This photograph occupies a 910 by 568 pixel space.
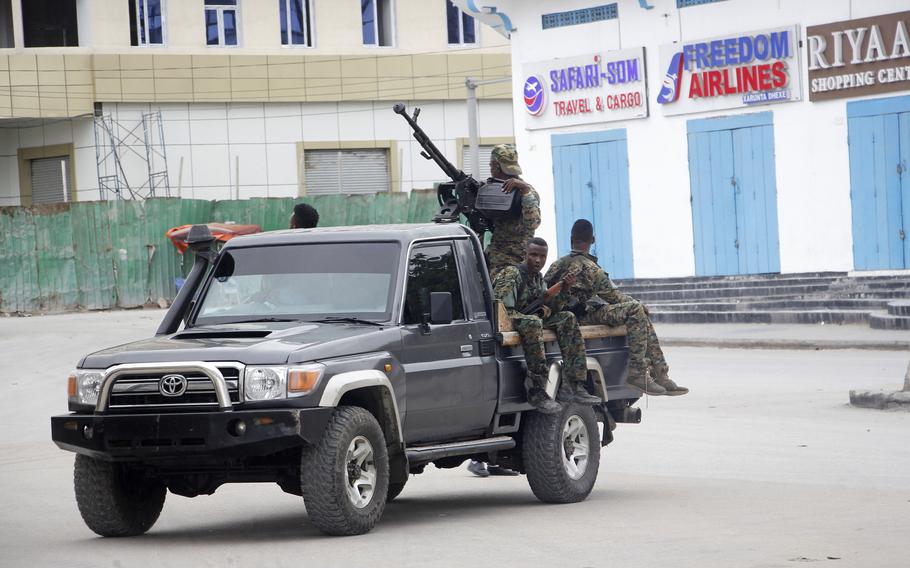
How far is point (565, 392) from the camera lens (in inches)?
410

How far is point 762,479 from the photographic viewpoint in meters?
11.0

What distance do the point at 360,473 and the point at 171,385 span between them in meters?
1.19

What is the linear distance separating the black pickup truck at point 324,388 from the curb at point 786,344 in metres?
11.7

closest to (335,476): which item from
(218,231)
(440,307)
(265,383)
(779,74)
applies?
(265,383)

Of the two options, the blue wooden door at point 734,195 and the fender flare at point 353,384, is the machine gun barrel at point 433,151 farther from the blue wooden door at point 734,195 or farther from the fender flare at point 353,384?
the blue wooden door at point 734,195

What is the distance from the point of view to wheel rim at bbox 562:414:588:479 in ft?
34.1

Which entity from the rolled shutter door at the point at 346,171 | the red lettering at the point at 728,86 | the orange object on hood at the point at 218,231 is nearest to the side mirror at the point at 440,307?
the red lettering at the point at 728,86

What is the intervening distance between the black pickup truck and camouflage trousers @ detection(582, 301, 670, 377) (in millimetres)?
231

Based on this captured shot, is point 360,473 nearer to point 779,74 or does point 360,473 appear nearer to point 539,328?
point 539,328

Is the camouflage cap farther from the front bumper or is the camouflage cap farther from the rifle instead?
the front bumper

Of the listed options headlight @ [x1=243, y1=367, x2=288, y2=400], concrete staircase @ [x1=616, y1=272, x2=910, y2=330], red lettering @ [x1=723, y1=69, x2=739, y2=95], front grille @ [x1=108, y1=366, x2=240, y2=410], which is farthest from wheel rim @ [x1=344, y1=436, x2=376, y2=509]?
red lettering @ [x1=723, y1=69, x2=739, y2=95]

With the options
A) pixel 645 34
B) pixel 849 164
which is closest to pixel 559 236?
pixel 645 34

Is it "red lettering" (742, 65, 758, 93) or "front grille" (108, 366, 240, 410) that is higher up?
"red lettering" (742, 65, 758, 93)

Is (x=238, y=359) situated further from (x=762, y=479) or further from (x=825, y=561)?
(x=762, y=479)
